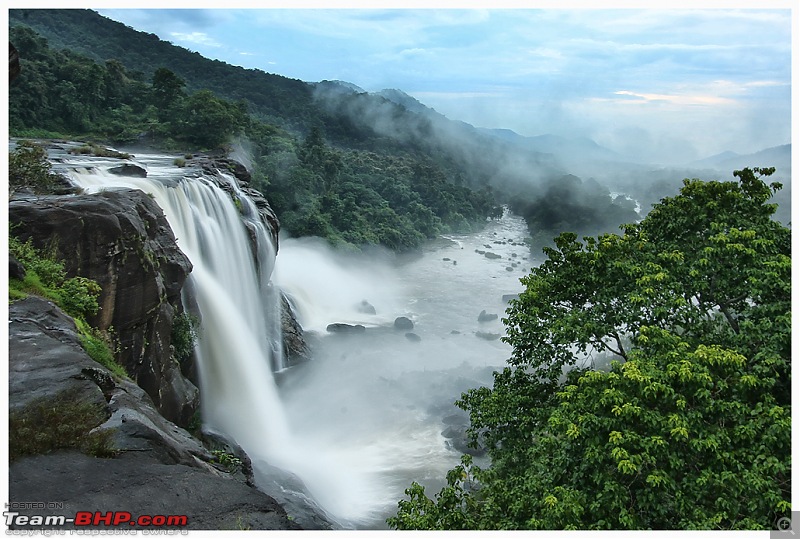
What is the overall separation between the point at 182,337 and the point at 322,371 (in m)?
9.93

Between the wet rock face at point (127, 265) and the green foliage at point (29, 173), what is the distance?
8.14ft

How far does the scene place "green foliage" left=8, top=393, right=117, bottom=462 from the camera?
7.17 metres

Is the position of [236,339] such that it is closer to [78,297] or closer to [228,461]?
[228,461]

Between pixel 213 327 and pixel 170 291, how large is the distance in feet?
10.9

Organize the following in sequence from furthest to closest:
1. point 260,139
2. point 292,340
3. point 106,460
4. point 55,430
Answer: point 260,139
point 292,340
point 106,460
point 55,430

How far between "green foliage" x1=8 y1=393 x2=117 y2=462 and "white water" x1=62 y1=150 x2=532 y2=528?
23.2 ft

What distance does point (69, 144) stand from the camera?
25.8 metres

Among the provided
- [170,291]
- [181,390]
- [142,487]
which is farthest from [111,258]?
[142,487]

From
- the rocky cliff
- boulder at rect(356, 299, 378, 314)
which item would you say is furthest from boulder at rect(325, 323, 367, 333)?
the rocky cliff

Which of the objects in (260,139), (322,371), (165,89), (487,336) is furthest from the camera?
(260,139)

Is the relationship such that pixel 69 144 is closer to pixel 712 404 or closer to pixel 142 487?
pixel 142 487

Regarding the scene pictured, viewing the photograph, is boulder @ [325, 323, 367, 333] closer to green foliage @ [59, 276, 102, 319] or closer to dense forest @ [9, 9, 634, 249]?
dense forest @ [9, 9, 634, 249]

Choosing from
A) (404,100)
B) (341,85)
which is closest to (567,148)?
(404,100)

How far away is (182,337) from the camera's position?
14344mm
